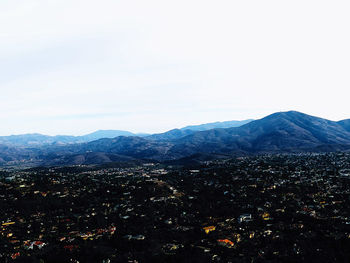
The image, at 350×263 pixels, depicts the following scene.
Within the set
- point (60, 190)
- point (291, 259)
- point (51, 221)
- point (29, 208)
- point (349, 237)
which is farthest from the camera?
point (60, 190)

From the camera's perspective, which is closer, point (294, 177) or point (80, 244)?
point (80, 244)

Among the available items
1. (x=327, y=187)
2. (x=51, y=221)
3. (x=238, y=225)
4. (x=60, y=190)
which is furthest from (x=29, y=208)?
(x=327, y=187)

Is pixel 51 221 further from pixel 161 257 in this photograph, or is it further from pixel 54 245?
pixel 161 257

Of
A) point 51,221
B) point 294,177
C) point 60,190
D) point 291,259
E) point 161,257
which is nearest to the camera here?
point 291,259

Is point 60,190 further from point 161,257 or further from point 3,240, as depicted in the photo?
point 161,257

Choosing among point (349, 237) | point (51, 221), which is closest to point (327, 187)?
point (349, 237)

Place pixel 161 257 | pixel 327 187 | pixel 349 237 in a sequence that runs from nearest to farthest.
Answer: pixel 161 257
pixel 349 237
pixel 327 187
